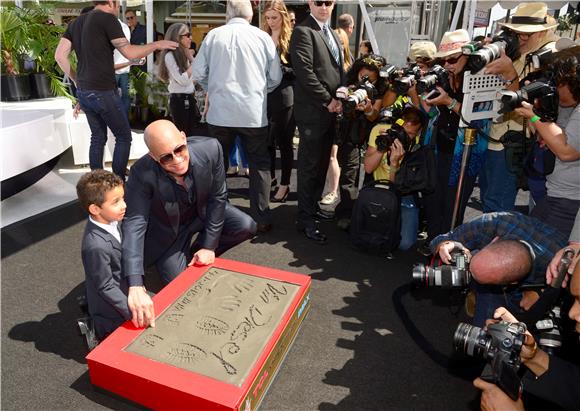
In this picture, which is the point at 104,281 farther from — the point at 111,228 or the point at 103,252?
the point at 111,228

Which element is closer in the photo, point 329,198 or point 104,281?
point 104,281

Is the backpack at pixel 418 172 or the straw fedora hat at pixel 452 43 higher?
the straw fedora hat at pixel 452 43

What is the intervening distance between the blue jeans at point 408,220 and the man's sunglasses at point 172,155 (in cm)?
191

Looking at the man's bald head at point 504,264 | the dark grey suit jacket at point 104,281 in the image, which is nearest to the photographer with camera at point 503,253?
the man's bald head at point 504,264

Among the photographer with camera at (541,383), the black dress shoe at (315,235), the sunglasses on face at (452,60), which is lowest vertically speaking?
the black dress shoe at (315,235)

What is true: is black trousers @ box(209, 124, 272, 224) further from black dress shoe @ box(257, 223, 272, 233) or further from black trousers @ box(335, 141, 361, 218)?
black trousers @ box(335, 141, 361, 218)

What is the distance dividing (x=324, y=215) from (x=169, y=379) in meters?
2.63

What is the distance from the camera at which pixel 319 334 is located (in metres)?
2.64

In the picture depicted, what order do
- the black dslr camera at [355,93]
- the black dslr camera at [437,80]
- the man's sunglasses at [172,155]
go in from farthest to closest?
the black dslr camera at [355,93], the black dslr camera at [437,80], the man's sunglasses at [172,155]

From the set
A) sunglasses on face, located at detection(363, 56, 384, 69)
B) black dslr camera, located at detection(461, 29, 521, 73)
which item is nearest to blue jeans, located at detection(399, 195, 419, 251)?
sunglasses on face, located at detection(363, 56, 384, 69)

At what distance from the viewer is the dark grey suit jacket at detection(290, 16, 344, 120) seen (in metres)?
3.47

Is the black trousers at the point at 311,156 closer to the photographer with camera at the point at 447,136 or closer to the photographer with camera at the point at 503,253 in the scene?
the photographer with camera at the point at 447,136

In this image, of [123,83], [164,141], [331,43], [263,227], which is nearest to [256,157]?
[263,227]

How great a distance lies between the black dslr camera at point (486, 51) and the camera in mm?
2652
